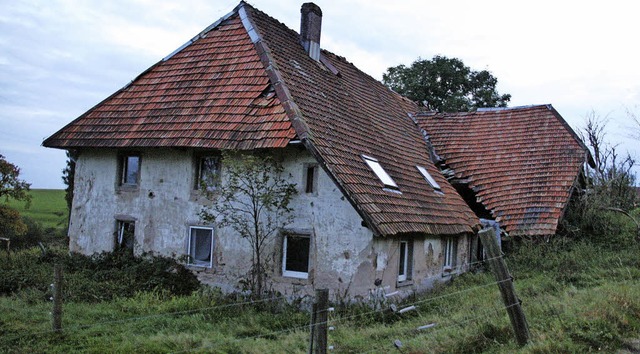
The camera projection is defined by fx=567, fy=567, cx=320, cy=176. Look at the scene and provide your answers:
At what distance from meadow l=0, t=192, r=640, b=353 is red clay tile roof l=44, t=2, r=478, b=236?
1998 mm

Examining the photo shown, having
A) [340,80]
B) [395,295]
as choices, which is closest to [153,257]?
[395,295]

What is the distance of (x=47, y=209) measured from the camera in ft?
150

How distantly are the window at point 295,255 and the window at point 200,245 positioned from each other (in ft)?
6.77

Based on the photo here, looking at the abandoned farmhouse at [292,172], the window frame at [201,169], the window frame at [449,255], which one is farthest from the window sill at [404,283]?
the window frame at [201,169]

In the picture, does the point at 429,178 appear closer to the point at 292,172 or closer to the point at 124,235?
the point at 292,172

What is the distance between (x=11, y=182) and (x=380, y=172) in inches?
655

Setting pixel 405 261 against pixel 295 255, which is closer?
pixel 295 255

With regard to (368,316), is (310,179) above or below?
above

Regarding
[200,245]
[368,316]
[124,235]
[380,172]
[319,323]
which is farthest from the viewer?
[124,235]

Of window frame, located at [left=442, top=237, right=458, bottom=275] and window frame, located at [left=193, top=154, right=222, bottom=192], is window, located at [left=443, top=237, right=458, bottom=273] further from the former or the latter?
window frame, located at [left=193, top=154, right=222, bottom=192]

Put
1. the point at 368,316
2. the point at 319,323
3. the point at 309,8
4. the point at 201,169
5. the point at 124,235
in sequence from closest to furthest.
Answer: the point at 319,323 → the point at 368,316 → the point at 201,169 → the point at 124,235 → the point at 309,8

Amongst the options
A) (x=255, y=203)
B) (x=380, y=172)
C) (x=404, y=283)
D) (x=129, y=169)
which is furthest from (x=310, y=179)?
(x=129, y=169)

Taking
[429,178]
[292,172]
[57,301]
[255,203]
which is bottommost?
[57,301]

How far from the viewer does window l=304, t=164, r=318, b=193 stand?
41.9ft
